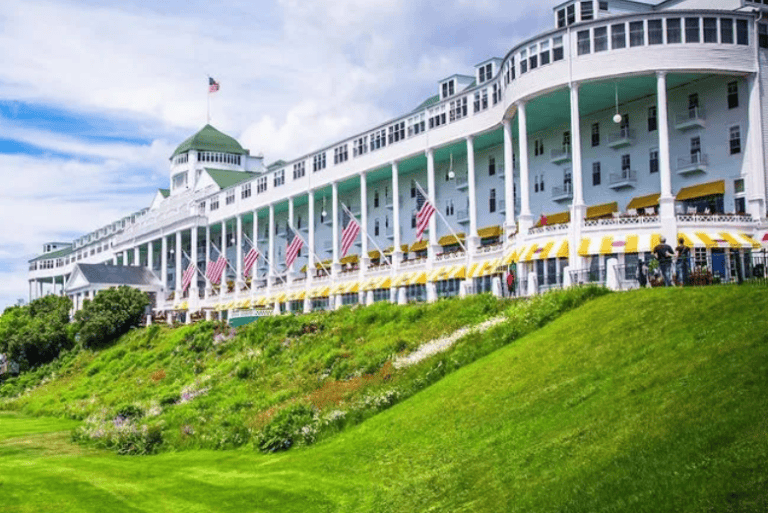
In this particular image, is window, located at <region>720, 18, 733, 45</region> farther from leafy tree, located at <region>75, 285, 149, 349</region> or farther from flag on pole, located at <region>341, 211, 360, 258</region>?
leafy tree, located at <region>75, 285, 149, 349</region>

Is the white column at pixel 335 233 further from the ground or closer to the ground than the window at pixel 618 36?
closer to the ground

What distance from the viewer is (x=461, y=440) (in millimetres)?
20578

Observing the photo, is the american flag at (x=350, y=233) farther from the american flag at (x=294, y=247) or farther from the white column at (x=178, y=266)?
the white column at (x=178, y=266)

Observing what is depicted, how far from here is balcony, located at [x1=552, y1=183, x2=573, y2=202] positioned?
5959cm

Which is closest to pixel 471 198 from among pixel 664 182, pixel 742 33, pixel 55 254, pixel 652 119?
pixel 652 119

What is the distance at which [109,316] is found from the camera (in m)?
74.9

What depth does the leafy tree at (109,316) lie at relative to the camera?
74.2 m

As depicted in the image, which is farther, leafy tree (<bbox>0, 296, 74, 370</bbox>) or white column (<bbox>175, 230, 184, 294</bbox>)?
white column (<bbox>175, 230, 184, 294</bbox>)

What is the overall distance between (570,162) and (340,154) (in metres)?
24.9

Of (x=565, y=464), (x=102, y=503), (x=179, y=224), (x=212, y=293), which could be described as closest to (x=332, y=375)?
(x=102, y=503)

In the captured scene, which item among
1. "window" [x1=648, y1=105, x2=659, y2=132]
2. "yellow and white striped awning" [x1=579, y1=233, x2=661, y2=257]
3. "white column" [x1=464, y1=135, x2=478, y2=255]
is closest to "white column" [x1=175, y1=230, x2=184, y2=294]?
"white column" [x1=464, y1=135, x2=478, y2=255]

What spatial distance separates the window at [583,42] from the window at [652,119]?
7.58 meters

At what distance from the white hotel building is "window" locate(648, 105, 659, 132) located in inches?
4.0

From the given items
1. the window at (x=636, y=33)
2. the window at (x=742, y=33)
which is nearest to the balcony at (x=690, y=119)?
the window at (x=742, y=33)
